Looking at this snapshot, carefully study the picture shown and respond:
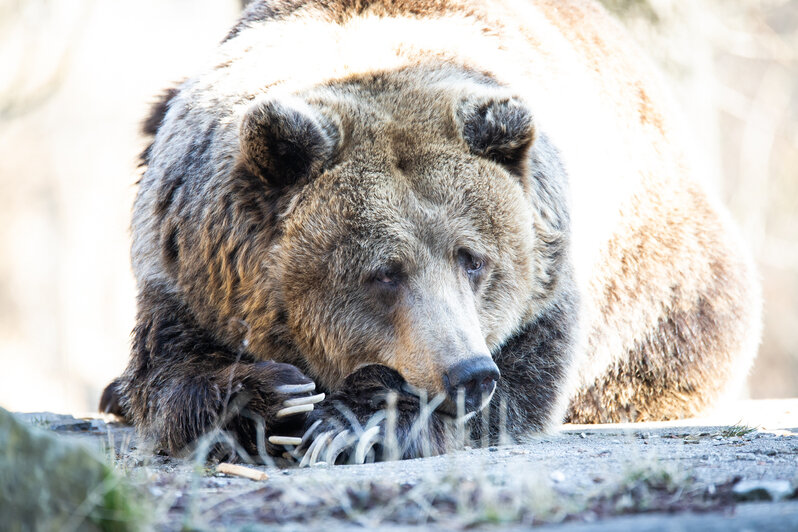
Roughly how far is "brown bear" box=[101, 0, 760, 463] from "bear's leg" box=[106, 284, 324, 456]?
0.01 metres

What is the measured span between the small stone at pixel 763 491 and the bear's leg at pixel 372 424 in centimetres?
128

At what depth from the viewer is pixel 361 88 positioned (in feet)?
14.1

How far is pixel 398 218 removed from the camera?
12.8 ft

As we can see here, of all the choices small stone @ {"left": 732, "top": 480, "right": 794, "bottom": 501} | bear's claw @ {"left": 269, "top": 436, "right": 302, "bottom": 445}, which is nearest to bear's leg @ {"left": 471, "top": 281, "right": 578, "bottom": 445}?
bear's claw @ {"left": 269, "top": 436, "right": 302, "bottom": 445}

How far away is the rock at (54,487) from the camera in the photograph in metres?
2.13

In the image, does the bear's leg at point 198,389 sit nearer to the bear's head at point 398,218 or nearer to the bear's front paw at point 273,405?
the bear's front paw at point 273,405

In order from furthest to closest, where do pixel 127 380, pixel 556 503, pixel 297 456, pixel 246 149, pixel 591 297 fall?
pixel 591 297
pixel 127 380
pixel 246 149
pixel 297 456
pixel 556 503

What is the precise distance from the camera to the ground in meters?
2.20

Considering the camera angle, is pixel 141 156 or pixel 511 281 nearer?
pixel 511 281

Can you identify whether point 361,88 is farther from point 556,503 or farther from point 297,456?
point 556,503

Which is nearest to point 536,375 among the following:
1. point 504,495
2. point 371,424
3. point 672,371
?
point 371,424

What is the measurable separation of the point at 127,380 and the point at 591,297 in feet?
8.65

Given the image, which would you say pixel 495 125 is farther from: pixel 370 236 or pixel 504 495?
pixel 504 495

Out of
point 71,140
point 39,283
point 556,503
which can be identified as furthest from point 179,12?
point 556,503
